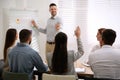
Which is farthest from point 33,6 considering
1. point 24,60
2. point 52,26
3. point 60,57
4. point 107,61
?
point 107,61

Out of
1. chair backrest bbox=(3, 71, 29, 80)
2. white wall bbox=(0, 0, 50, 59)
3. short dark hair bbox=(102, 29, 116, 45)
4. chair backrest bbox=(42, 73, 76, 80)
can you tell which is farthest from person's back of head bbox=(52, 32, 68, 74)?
white wall bbox=(0, 0, 50, 59)

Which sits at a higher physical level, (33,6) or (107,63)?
(33,6)

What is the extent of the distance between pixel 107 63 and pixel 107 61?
24 mm

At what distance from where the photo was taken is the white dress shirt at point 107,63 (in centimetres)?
251

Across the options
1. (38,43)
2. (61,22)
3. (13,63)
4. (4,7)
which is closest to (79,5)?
(61,22)

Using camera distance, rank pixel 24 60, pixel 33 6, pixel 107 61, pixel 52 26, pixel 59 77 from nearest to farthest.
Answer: pixel 59 77 → pixel 107 61 → pixel 24 60 → pixel 52 26 → pixel 33 6

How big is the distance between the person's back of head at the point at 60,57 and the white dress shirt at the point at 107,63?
382 millimetres

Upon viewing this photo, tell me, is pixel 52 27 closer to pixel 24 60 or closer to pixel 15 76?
pixel 24 60

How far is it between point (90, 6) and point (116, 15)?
2.19 feet

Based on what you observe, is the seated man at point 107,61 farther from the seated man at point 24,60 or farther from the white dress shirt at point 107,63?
the seated man at point 24,60

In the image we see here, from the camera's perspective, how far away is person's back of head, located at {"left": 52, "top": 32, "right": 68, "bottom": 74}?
2.56m

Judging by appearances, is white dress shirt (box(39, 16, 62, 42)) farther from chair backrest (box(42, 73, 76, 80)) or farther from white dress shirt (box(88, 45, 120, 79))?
chair backrest (box(42, 73, 76, 80))

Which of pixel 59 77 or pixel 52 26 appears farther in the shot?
pixel 52 26

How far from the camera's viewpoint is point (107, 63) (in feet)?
8.26
